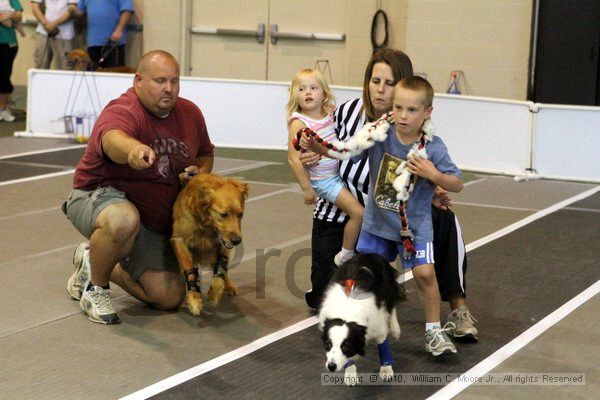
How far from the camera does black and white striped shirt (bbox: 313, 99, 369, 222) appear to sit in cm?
525

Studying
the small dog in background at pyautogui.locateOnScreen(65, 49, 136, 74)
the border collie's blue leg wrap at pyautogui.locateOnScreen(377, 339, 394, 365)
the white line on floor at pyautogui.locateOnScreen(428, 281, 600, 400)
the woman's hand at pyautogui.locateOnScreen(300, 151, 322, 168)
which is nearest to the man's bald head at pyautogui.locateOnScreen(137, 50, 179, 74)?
the woman's hand at pyautogui.locateOnScreen(300, 151, 322, 168)

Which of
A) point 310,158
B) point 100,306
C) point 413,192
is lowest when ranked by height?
point 100,306

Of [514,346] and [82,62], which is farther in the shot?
[82,62]

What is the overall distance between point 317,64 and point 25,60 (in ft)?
15.7

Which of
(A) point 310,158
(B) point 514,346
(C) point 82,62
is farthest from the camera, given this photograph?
(C) point 82,62

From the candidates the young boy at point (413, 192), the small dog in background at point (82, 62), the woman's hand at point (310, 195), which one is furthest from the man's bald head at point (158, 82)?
the small dog in background at point (82, 62)

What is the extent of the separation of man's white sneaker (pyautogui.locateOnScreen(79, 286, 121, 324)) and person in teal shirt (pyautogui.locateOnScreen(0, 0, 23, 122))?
8457 millimetres

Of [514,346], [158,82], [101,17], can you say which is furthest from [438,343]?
[101,17]

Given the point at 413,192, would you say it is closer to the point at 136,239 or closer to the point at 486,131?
the point at 136,239

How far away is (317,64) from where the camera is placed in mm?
14453

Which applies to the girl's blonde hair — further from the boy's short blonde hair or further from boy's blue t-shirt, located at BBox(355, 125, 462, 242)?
the boy's short blonde hair

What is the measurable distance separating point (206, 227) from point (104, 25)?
30.9 feet

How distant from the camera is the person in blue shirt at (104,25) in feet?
45.7

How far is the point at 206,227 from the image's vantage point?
5234 mm
